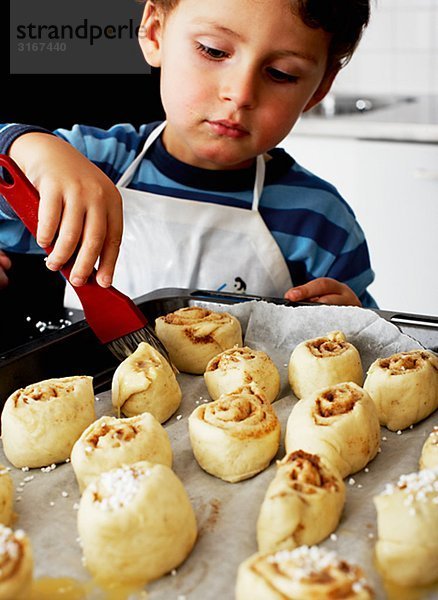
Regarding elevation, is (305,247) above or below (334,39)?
below

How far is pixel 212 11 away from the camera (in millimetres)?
1207

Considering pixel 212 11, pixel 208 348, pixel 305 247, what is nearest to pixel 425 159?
pixel 305 247

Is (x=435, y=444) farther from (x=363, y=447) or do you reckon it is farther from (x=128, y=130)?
(x=128, y=130)

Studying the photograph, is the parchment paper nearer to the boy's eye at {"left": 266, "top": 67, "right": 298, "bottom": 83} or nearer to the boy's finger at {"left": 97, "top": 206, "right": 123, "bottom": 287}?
the boy's finger at {"left": 97, "top": 206, "right": 123, "bottom": 287}

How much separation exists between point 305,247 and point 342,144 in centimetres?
108

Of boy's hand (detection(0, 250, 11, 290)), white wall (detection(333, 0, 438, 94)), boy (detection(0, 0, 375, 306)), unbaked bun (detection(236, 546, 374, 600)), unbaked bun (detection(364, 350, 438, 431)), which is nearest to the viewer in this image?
unbaked bun (detection(236, 546, 374, 600))

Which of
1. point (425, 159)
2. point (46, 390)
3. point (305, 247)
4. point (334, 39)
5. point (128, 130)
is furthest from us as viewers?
point (425, 159)

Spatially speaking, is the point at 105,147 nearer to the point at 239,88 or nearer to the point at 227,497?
the point at 239,88

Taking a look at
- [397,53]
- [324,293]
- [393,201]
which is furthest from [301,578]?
[397,53]

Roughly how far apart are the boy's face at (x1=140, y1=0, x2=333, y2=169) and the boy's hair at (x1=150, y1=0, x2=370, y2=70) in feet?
0.04

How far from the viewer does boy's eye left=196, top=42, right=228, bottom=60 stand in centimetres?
123

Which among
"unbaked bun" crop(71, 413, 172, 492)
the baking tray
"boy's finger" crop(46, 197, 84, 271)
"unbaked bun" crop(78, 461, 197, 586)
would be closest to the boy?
"boy's finger" crop(46, 197, 84, 271)

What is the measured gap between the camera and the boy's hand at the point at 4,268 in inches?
59.4

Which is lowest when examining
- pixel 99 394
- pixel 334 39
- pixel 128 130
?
→ pixel 99 394
